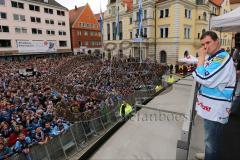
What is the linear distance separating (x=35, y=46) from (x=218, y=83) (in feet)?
136

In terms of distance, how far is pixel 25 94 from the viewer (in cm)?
1233

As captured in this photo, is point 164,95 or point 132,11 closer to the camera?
point 164,95

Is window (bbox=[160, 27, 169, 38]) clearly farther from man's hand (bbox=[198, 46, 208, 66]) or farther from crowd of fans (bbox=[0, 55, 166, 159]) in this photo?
man's hand (bbox=[198, 46, 208, 66])

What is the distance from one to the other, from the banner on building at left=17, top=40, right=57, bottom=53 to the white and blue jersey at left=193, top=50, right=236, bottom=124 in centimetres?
3998

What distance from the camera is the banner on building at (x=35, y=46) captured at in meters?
36.2

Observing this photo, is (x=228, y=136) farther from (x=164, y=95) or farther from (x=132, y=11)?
(x=132, y=11)

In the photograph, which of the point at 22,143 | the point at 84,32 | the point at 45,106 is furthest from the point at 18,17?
the point at 22,143

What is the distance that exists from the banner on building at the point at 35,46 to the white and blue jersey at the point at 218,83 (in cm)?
3998

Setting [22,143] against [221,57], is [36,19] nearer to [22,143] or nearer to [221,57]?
[22,143]

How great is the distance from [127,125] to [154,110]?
109cm

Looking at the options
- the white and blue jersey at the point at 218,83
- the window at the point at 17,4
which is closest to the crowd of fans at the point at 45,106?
the white and blue jersey at the point at 218,83

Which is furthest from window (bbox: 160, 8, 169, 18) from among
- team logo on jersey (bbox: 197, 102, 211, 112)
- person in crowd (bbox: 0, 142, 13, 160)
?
team logo on jersey (bbox: 197, 102, 211, 112)

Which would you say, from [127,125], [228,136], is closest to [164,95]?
[127,125]

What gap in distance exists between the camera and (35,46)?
38.3 metres
